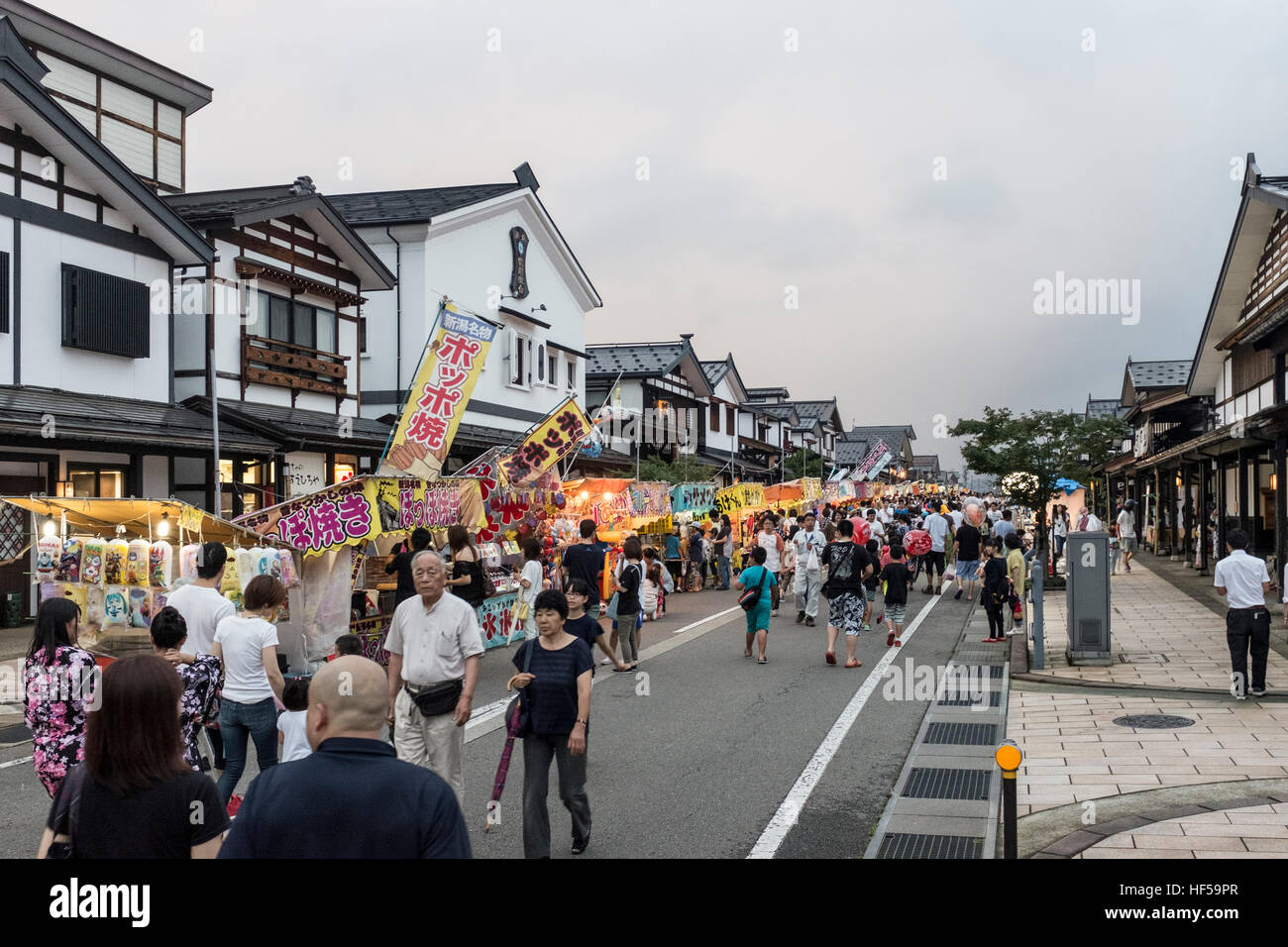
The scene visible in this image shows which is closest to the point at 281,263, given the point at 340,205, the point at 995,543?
the point at 340,205

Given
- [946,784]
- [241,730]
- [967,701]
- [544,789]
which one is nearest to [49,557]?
[241,730]

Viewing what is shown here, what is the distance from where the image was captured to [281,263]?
20953 mm

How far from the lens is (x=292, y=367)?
69.0 ft

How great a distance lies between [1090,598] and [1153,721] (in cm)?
339

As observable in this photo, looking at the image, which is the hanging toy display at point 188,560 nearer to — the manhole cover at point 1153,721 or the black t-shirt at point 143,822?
the black t-shirt at point 143,822

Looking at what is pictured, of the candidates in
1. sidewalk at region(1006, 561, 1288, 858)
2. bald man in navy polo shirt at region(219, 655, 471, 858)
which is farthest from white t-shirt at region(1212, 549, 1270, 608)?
bald man in navy polo shirt at region(219, 655, 471, 858)

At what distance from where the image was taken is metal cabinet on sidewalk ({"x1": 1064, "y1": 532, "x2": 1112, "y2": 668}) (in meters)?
12.9

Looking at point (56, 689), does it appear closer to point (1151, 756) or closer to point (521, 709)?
point (521, 709)

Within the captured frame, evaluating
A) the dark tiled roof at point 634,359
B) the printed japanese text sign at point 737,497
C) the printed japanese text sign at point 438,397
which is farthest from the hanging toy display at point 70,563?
the dark tiled roof at point 634,359

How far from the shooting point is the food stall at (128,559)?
1063 centimetres

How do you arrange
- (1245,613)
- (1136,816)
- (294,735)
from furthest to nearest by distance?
1. (1245,613)
2. (1136,816)
3. (294,735)

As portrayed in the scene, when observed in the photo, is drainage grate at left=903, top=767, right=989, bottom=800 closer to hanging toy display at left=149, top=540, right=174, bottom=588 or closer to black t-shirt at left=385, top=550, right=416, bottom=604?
black t-shirt at left=385, top=550, right=416, bottom=604

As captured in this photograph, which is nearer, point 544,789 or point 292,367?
point 544,789
